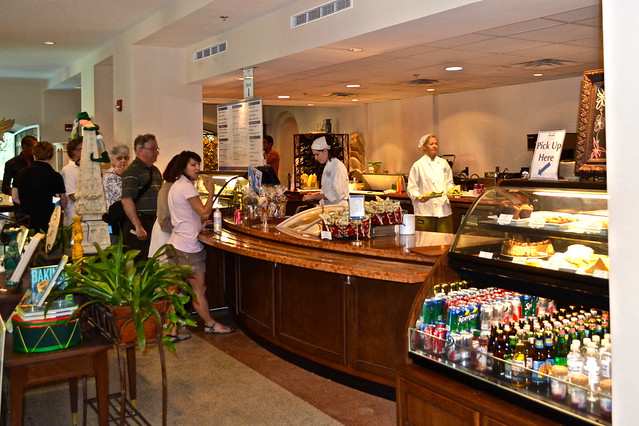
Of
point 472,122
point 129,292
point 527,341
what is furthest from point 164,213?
point 472,122

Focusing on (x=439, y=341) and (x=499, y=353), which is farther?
(x=439, y=341)

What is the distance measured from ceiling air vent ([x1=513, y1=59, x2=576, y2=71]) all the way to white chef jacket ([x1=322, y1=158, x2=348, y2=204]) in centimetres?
269

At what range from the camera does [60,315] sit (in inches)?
119

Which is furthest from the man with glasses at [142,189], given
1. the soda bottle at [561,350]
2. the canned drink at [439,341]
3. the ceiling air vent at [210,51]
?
the soda bottle at [561,350]

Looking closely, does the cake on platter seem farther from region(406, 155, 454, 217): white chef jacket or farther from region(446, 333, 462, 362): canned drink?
region(406, 155, 454, 217): white chef jacket

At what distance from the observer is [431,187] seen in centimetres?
840

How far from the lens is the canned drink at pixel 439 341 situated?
3010 mm

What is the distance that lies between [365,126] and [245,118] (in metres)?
6.28

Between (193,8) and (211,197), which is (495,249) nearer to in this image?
(211,197)

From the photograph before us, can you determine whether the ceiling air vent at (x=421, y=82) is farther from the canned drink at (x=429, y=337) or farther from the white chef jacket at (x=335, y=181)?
the canned drink at (x=429, y=337)

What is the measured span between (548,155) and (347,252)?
1.91 metres

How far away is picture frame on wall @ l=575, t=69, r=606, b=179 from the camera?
111 inches

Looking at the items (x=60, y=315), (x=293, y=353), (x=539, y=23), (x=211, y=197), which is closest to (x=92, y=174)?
(x=211, y=197)

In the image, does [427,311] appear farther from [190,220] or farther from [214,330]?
[214,330]
